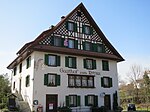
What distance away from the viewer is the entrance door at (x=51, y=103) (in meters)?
22.0

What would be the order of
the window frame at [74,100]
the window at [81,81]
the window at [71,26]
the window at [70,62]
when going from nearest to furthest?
the window frame at [74,100], the window at [81,81], the window at [70,62], the window at [71,26]

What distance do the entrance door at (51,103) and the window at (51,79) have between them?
4.40 feet

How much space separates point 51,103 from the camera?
22234mm

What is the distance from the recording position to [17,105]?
78.5 ft

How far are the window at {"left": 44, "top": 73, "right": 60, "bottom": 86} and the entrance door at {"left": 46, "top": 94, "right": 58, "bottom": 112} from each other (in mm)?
1340

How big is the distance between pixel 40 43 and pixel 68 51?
347 centimetres

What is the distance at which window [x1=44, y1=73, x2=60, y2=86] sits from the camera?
881 inches

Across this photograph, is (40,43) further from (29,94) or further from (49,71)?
(29,94)

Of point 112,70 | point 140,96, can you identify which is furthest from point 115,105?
point 140,96

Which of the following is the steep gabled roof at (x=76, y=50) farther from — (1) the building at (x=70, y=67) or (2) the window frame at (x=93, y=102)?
(2) the window frame at (x=93, y=102)

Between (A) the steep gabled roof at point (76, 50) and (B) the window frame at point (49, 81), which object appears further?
(A) the steep gabled roof at point (76, 50)

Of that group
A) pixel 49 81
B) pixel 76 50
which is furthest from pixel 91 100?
pixel 76 50

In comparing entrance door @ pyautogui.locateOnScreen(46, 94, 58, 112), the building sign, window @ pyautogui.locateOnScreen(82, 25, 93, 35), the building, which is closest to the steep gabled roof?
the building

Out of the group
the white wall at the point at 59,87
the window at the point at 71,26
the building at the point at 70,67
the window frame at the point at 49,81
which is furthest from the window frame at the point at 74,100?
the window at the point at 71,26
